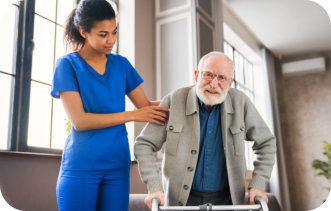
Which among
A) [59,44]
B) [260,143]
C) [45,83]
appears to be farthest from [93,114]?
[59,44]

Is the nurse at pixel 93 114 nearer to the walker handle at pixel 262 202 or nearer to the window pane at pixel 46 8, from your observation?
the walker handle at pixel 262 202

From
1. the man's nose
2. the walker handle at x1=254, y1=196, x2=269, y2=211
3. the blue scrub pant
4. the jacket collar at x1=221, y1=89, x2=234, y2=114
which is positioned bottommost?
the walker handle at x1=254, y1=196, x2=269, y2=211

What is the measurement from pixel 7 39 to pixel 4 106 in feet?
1.82

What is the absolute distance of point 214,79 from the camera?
5.13ft

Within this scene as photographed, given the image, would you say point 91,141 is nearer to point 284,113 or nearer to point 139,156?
point 139,156

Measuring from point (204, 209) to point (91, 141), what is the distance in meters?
0.54

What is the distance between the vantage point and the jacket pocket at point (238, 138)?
1.54 meters

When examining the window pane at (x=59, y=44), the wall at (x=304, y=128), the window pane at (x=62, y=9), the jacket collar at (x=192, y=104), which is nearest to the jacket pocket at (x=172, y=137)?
the jacket collar at (x=192, y=104)

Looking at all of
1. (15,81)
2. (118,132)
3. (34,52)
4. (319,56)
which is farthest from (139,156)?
(319,56)

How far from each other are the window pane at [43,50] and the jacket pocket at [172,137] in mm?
1723

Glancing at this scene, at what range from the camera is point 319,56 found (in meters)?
7.97

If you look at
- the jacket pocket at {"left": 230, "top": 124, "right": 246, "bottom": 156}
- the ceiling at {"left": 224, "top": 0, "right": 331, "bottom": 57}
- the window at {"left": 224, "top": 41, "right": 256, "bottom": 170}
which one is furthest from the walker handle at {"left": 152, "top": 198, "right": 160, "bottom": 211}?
the window at {"left": 224, "top": 41, "right": 256, "bottom": 170}

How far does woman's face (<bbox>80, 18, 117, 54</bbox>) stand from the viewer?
1.44 m

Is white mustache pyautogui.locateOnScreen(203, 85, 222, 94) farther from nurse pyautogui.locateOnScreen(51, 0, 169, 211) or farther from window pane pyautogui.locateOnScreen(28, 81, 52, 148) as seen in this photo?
window pane pyautogui.locateOnScreen(28, 81, 52, 148)
